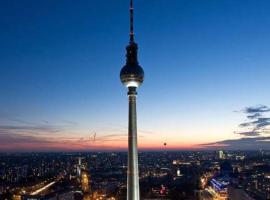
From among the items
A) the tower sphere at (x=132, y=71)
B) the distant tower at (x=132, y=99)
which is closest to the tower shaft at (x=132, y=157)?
the distant tower at (x=132, y=99)

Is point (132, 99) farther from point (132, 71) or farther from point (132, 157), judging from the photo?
point (132, 157)

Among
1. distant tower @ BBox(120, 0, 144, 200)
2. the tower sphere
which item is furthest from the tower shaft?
the tower sphere

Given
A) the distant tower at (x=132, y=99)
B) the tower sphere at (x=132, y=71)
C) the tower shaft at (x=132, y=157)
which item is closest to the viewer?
the tower shaft at (x=132, y=157)

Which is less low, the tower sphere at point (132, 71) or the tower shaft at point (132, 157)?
the tower sphere at point (132, 71)

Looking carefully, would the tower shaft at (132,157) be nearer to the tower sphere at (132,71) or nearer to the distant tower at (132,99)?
the distant tower at (132,99)

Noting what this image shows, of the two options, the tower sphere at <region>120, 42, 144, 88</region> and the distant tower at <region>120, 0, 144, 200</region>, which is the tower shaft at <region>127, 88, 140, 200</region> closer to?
the distant tower at <region>120, 0, 144, 200</region>

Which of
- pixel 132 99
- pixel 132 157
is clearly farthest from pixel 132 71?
pixel 132 157

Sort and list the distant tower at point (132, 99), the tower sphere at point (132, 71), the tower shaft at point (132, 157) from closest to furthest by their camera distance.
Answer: the tower shaft at point (132, 157)
the distant tower at point (132, 99)
the tower sphere at point (132, 71)

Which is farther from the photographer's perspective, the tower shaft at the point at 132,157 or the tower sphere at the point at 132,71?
the tower sphere at the point at 132,71
